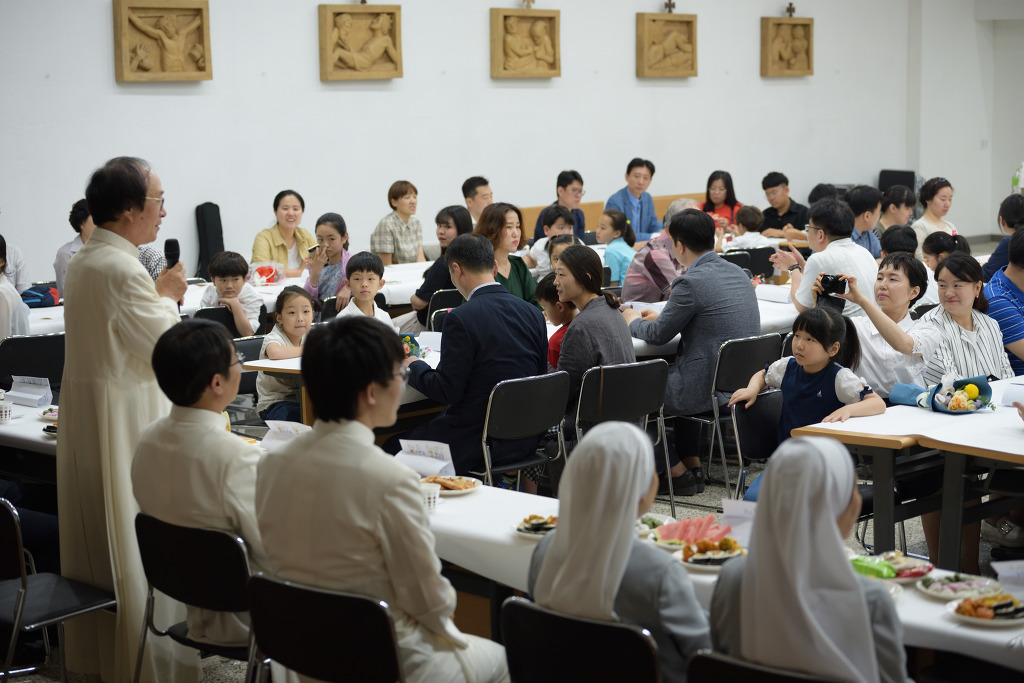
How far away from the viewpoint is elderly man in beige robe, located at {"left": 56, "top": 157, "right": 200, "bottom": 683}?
3109 mm

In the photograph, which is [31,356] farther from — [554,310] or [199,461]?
[199,461]

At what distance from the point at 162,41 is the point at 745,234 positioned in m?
5.08

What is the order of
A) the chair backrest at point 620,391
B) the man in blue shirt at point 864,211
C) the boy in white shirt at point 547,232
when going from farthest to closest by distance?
1. the boy in white shirt at point 547,232
2. the man in blue shirt at point 864,211
3. the chair backrest at point 620,391

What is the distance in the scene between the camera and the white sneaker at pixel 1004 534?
14.0ft

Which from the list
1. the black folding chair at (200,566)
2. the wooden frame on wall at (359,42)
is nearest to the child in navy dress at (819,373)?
the black folding chair at (200,566)

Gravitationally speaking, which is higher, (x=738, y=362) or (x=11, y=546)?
(x=738, y=362)

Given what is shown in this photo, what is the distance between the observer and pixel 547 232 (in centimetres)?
766

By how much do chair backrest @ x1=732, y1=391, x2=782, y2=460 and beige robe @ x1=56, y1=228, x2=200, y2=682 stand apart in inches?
85.7

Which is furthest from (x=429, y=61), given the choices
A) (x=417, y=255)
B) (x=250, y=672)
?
(x=250, y=672)

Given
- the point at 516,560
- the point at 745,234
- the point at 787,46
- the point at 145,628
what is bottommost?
the point at 145,628

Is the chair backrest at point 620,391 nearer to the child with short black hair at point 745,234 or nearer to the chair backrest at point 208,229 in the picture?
the child with short black hair at point 745,234

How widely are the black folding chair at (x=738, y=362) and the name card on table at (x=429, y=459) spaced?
2.12 m

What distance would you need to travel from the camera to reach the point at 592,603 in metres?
2.06

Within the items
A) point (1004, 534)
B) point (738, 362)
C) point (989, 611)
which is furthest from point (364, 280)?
point (989, 611)
